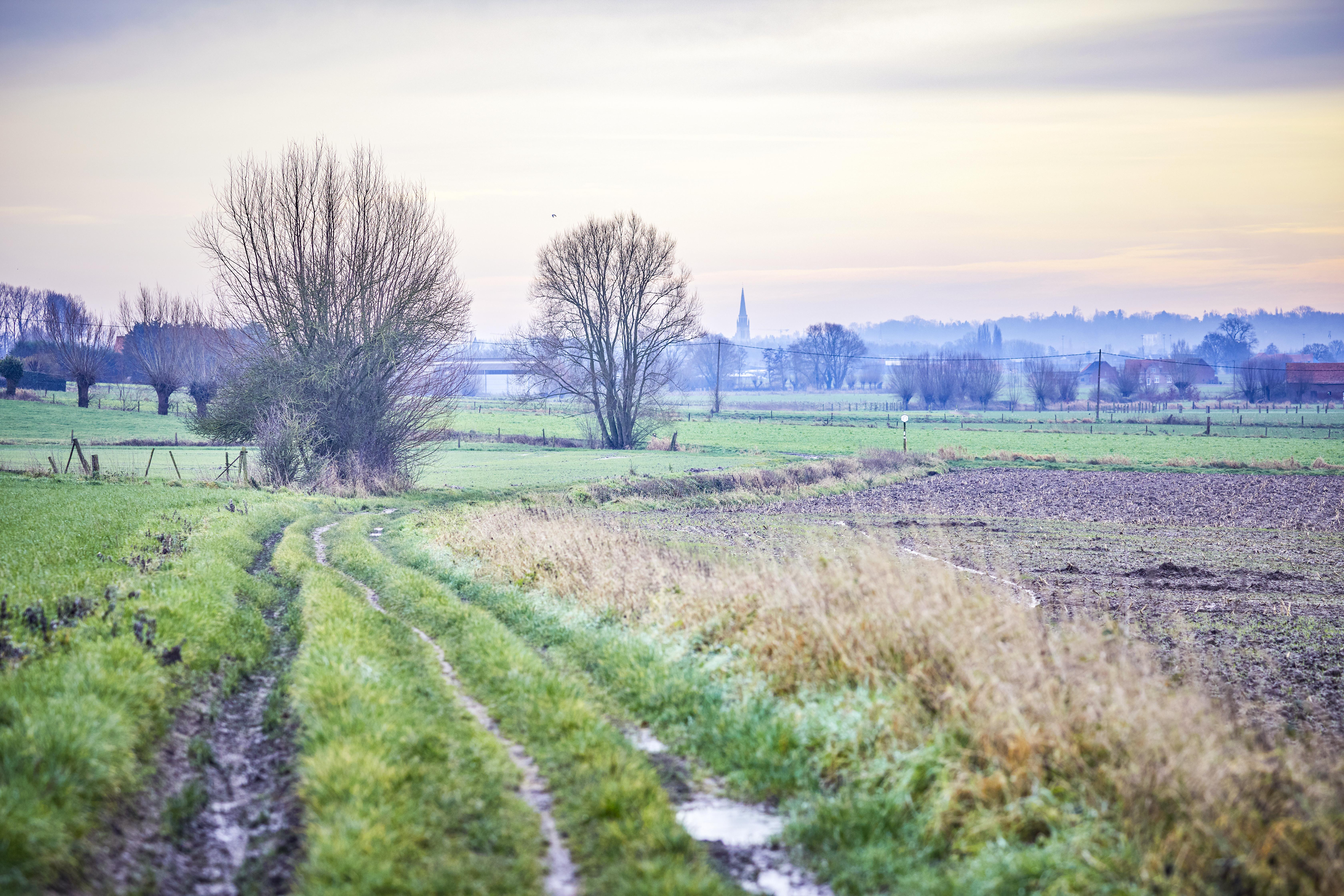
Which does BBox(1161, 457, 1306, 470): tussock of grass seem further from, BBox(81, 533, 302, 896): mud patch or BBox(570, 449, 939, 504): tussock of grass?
BBox(81, 533, 302, 896): mud patch

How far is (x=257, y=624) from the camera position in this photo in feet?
40.6

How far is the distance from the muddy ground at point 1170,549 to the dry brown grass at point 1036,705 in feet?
7.66

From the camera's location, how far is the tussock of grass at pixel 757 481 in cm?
3719

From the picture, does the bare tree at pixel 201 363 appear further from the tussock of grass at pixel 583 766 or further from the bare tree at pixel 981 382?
the bare tree at pixel 981 382

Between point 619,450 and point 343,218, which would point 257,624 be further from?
point 619,450

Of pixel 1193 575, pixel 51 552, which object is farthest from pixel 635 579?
pixel 1193 575

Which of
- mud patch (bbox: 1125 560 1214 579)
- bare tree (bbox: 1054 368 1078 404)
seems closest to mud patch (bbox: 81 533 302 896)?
mud patch (bbox: 1125 560 1214 579)

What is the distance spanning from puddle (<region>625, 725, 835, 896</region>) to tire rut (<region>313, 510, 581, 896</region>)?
0.91 metres

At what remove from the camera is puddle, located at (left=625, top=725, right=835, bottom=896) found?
5809 mm

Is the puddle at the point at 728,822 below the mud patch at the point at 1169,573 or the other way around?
the other way around

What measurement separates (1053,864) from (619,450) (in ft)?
195

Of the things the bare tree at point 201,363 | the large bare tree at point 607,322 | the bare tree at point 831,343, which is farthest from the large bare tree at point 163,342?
the bare tree at point 831,343

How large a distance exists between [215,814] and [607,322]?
194ft

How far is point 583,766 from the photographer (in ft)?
23.4
